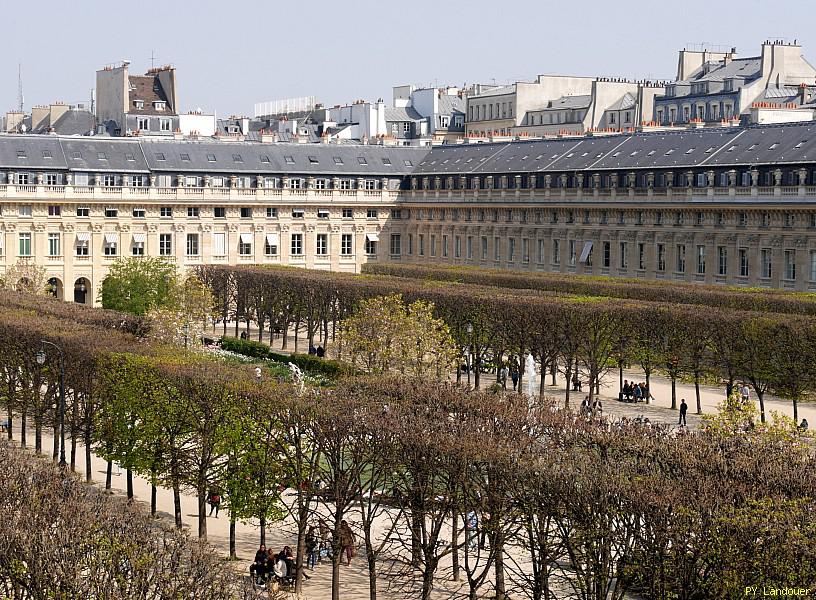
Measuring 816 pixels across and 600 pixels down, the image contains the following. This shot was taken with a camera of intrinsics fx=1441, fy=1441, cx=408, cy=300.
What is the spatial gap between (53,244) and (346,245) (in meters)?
20.0

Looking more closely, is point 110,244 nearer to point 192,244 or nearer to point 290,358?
point 192,244

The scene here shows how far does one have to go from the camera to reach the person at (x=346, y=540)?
29.8 metres

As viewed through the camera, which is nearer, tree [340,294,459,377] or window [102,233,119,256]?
tree [340,294,459,377]

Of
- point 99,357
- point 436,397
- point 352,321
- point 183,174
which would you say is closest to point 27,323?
point 99,357

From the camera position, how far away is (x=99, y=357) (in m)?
39.5

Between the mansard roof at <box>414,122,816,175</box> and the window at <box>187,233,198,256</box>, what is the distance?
1616 centimetres

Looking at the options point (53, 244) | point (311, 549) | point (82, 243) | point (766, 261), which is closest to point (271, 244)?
point (82, 243)

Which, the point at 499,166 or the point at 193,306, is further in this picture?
the point at 499,166

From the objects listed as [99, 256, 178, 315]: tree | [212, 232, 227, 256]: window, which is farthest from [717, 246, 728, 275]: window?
[212, 232, 227, 256]: window

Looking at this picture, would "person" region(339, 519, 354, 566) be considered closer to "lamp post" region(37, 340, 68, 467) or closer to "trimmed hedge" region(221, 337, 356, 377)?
"lamp post" region(37, 340, 68, 467)

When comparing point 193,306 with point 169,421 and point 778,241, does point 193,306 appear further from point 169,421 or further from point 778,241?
point 169,421

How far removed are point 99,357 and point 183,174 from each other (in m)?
49.9

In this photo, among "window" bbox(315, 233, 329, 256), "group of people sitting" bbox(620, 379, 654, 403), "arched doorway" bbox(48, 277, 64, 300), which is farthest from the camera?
"window" bbox(315, 233, 329, 256)

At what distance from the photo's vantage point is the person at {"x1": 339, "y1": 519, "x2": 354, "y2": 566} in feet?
97.9
